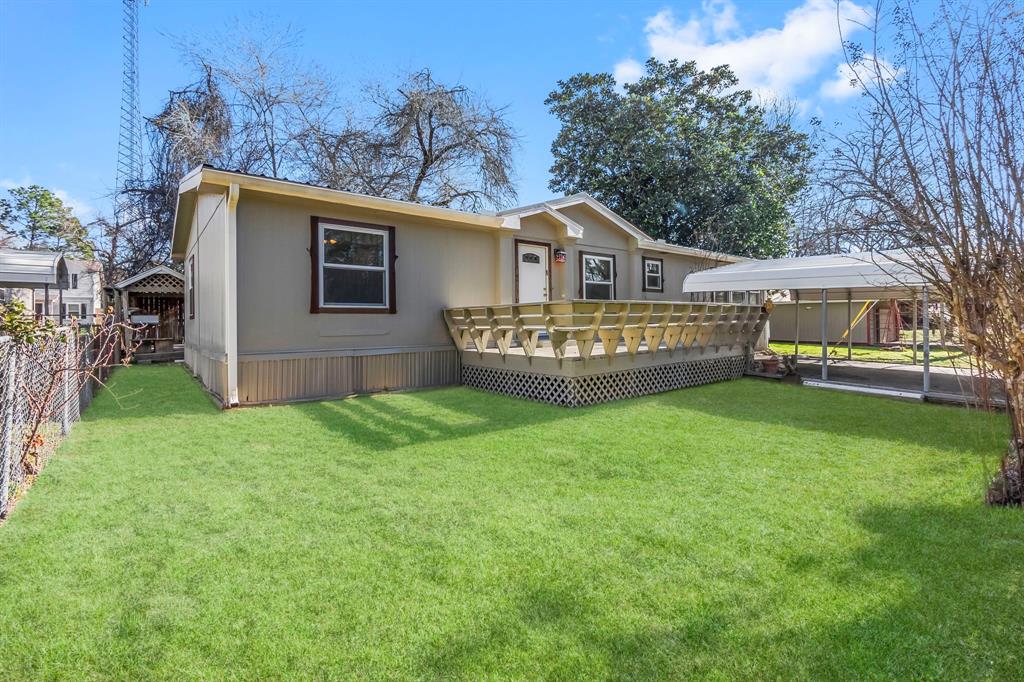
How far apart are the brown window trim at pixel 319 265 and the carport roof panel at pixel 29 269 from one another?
484 centimetres

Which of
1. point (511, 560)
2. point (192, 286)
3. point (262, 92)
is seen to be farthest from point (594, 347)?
point (262, 92)

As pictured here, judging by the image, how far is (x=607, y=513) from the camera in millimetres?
3316

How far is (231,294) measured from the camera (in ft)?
21.7

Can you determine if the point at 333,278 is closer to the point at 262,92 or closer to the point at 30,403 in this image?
the point at 30,403

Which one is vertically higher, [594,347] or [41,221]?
[41,221]

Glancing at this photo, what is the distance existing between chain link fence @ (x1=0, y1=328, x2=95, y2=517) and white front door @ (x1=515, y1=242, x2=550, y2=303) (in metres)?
6.80

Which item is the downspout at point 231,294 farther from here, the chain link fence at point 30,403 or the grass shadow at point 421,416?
the chain link fence at point 30,403

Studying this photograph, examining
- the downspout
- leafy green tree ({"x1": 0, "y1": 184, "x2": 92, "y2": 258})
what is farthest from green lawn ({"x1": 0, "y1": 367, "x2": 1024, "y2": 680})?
leafy green tree ({"x1": 0, "y1": 184, "x2": 92, "y2": 258})

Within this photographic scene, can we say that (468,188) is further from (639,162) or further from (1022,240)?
(1022,240)

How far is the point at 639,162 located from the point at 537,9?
8.89 metres

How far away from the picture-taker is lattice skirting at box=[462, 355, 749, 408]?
708cm

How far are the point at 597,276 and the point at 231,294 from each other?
7572 mm

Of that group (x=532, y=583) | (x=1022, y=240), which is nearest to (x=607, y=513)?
(x=532, y=583)

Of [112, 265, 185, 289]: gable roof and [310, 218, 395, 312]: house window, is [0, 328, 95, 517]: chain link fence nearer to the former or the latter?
[310, 218, 395, 312]: house window
